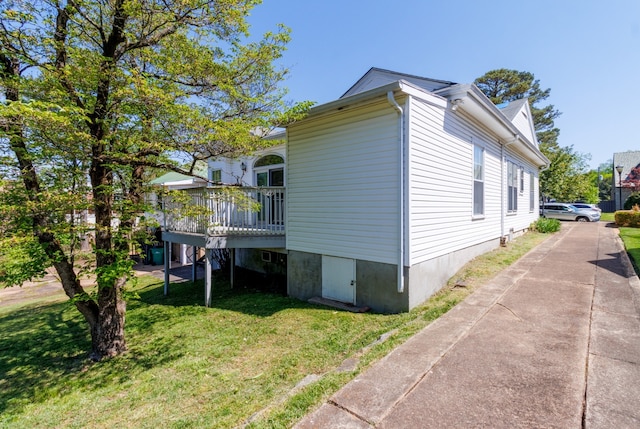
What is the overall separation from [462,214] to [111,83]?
732 cm

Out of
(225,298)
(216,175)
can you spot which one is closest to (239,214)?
(225,298)

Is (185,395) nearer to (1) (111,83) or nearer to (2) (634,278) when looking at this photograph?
(1) (111,83)

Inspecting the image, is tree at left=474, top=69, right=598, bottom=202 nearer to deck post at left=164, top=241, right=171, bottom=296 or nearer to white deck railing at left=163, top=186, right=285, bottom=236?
white deck railing at left=163, top=186, right=285, bottom=236

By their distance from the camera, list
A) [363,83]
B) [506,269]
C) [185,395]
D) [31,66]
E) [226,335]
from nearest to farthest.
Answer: [185,395] < [31,66] < [226,335] < [506,269] < [363,83]

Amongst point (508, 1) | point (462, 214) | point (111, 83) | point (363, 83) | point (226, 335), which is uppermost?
point (508, 1)

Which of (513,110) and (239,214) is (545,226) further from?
(239,214)

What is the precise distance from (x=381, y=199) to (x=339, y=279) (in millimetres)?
1998

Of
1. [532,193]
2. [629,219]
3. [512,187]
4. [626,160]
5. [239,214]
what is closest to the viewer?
[239,214]

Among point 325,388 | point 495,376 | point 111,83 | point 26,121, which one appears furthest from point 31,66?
point 495,376

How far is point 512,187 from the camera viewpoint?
1088 cm

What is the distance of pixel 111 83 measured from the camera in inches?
171

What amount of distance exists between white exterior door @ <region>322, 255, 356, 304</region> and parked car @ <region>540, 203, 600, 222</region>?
21479 millimetres

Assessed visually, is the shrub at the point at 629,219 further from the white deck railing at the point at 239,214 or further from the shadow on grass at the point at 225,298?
the white deck railing at the point at 239,214

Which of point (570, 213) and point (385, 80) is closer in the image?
point (385, 80)
